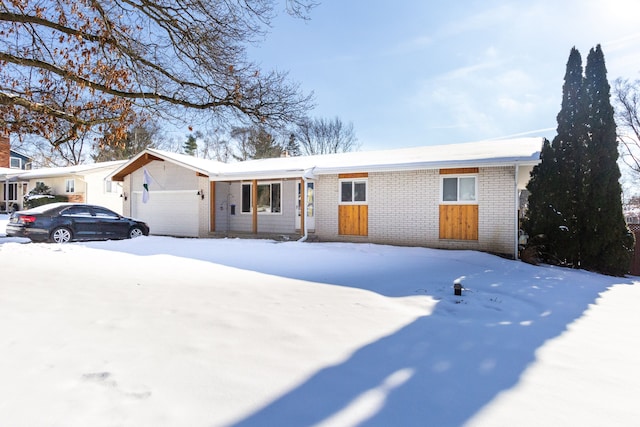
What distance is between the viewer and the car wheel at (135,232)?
551 inches

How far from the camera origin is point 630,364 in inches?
129

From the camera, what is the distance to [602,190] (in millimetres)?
10102

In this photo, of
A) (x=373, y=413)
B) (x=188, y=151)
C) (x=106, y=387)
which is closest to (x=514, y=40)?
(x=373, y=413)

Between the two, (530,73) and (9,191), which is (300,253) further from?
(9,191)

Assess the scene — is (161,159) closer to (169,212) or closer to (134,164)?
(134,164)

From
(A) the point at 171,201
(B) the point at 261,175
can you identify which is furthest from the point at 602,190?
(A) the point at 171,201

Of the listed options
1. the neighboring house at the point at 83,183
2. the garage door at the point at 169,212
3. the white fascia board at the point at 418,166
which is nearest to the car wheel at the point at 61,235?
the garage door at the point at 169,212

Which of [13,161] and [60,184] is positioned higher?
[13,161]

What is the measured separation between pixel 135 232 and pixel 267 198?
5429 millimetres

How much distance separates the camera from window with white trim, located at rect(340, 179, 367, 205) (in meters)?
12.7

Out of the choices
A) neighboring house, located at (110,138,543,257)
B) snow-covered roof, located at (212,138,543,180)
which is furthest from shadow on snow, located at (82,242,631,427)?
snow-covered roof, located at (212,138,543,180)

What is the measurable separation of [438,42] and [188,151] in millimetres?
38049

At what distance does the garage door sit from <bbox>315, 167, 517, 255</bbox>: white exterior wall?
6.23 m

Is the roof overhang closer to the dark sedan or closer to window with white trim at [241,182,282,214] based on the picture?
the dark sedan
